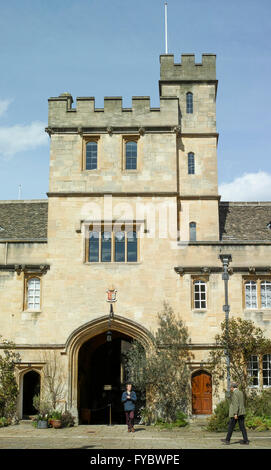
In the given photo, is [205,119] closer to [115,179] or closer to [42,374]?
[115,179]

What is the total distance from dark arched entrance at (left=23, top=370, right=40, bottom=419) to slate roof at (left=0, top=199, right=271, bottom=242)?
5.40m

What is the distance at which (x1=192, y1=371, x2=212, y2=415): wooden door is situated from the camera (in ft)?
74.1

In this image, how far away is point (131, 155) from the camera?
24781mm

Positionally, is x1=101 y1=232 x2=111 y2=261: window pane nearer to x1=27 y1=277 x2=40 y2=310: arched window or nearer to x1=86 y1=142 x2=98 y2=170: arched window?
x1=27 y1=277 x2=40 y2=310: arched window

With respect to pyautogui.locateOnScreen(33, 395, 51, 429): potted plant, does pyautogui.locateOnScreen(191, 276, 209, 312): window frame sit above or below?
above

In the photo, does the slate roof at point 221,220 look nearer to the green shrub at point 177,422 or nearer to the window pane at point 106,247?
the window pane at point 106,247

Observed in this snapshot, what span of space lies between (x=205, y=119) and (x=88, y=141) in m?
5.58

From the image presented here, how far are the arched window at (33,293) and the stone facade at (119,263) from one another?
232 millimetres

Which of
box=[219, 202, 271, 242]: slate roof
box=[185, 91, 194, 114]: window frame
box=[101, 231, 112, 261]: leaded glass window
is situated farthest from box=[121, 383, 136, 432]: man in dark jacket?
box=[185, 91, 194, 114]: window frame

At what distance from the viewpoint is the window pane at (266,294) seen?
914 inches

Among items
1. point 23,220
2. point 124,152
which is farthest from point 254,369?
point 23,220

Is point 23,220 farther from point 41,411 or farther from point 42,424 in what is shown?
point 42,424

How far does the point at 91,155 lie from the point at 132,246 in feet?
13.9
